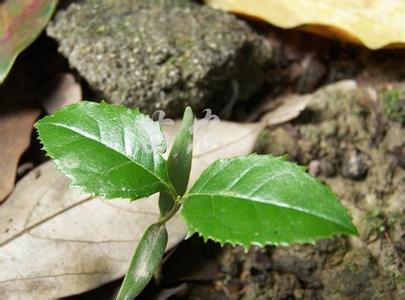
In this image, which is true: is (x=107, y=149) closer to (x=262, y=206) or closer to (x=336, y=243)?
(x=262, y=206)

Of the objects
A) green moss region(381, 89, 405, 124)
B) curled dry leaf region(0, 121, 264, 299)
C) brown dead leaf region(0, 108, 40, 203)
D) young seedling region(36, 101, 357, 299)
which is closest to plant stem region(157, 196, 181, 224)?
young seedling region(36, 101, 357, 299)

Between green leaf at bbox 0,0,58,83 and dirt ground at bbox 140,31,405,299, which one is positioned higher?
green leaf at bbox 0,0,58,83

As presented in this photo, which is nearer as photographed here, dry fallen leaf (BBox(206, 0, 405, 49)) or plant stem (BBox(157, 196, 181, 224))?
plant stem (BBox(157, 196, 181, 224))

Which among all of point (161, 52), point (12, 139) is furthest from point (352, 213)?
point (12, 139)

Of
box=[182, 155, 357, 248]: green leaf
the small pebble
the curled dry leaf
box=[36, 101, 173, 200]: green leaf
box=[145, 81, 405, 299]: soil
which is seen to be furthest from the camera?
the small pebble

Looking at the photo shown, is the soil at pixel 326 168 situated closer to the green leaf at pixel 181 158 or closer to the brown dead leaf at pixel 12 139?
the brown dead leaf at pixel 12 139

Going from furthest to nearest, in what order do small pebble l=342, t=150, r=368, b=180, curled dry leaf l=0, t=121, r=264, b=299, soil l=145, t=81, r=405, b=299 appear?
small pebble l=342, t=150, r=368, b=180 → soil l=145, t=81, r=405, b=299 → curled dry leaf l=0, t=121, r=264, b=299

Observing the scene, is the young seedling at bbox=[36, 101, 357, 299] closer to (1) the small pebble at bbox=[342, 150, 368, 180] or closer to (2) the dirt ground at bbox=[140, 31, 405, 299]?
(2) the dirt ground at bbox=[140, 31, 405, 299]
